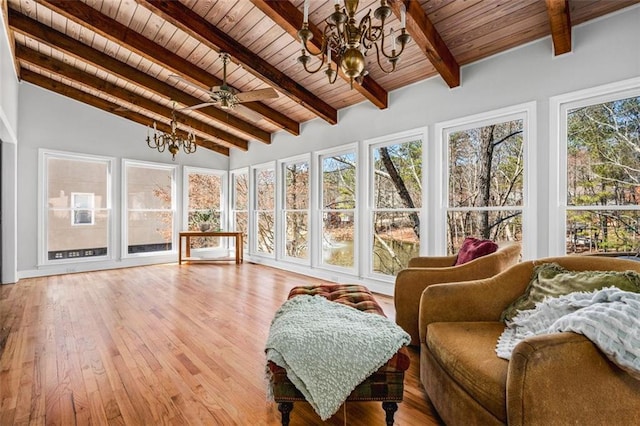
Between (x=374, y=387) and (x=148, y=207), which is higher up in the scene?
(x=148, y=207)

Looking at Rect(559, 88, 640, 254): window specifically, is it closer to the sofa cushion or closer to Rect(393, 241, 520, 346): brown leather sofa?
Rect(393, 241, 520, 346): brown leather sofa

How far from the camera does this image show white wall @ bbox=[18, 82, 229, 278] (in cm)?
521

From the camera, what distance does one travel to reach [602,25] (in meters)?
2.61

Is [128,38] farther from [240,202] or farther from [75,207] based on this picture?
Result: [240,202]

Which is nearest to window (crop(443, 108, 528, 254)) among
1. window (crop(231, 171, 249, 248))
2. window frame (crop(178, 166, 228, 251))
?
window (crop(231, 171, 249, 248))

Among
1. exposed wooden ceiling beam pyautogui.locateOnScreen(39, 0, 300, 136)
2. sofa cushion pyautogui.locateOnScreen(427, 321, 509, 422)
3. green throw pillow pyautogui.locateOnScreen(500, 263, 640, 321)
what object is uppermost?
exposed wooden ceiling beam pyautogui.locateOnScreen(39, 0, 300, 136)

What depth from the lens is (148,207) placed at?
6613 mm

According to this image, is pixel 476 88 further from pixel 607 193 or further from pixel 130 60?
pixel 130 60

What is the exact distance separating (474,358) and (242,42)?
3.76 meters

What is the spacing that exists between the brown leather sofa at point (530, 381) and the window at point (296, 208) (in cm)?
418

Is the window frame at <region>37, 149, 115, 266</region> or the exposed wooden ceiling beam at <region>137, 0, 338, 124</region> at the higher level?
the exposed wooden ceiling beam at <region>137, 0, 338, 124</region>

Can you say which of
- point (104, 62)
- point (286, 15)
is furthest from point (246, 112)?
point (104, 62)

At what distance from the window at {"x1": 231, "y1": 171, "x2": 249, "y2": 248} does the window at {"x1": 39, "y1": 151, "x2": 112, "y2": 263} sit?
2532 mm

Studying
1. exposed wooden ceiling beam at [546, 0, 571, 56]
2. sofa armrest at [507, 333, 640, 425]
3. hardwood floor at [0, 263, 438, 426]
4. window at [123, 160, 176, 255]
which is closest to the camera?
sofa armrest at [507, 333, 640, 425]
